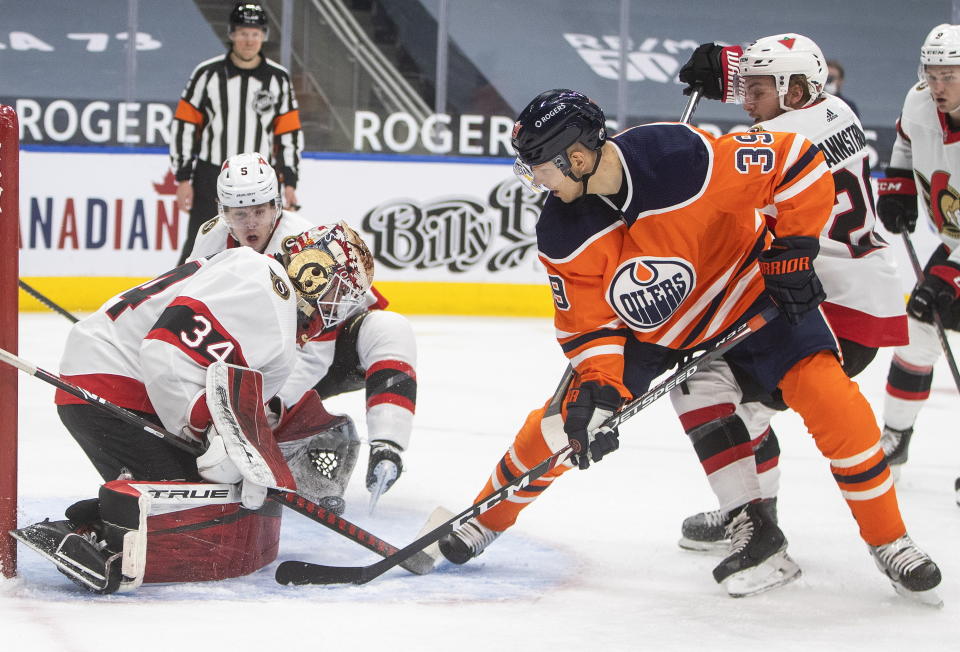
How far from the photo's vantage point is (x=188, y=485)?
1.94 meters

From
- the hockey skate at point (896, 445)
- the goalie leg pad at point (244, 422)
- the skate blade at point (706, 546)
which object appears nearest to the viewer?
the goalie leg pad at point (244, 422)

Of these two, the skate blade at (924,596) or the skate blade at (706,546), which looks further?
the skate blade at (706,546)

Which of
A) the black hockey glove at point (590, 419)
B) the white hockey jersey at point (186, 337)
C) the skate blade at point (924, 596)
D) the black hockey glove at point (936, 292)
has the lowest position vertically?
the skate blade at point (924, 596)

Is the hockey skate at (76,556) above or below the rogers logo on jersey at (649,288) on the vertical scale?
below

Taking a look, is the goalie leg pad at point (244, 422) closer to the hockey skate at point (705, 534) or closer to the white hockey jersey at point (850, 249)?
the hockey skate at point (705, 534)

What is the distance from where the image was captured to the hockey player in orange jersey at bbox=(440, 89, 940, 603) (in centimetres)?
196

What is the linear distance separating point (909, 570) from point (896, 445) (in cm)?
115

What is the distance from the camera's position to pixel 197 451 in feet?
6.71

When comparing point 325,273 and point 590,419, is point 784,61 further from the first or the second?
point 325,273

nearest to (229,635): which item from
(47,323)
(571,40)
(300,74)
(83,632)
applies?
(83,632)

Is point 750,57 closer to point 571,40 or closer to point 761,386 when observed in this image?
point 761,386

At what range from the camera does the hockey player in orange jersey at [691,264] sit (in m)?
1.96

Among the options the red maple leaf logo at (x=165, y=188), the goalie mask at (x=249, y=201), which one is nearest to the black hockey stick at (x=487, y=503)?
the goalie mask at (x=249, y=201)

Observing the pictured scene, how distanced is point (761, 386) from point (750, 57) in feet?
2.12
